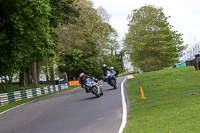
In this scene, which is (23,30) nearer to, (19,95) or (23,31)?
(23,31)

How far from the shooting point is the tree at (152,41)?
6381 cm

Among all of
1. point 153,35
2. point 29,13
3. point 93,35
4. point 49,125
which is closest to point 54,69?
point 93,35

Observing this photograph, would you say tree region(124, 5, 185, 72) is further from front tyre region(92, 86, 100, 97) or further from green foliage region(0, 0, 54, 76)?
front tyre region(92, 86, 100, 97)

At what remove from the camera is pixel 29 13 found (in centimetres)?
2228

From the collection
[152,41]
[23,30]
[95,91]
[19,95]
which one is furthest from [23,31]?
[152,41]

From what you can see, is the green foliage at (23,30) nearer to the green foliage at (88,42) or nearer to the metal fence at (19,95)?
the metal fence at (19,95)

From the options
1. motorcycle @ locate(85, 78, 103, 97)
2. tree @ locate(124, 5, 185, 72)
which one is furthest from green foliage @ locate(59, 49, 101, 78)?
motorcycle @ locate(85, 78, 103, 97)

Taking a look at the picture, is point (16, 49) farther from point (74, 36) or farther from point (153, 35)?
point (153, 35)

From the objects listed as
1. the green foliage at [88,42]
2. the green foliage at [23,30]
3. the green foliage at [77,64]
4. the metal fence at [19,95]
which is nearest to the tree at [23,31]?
the green foliage at [23,30]

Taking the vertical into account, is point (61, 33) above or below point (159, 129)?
above

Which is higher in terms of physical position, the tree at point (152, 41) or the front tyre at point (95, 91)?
the tree at point (152, 41)

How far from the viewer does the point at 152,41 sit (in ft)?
211

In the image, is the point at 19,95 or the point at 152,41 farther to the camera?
the point at 152,41

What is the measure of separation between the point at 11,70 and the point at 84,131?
1928 cm
